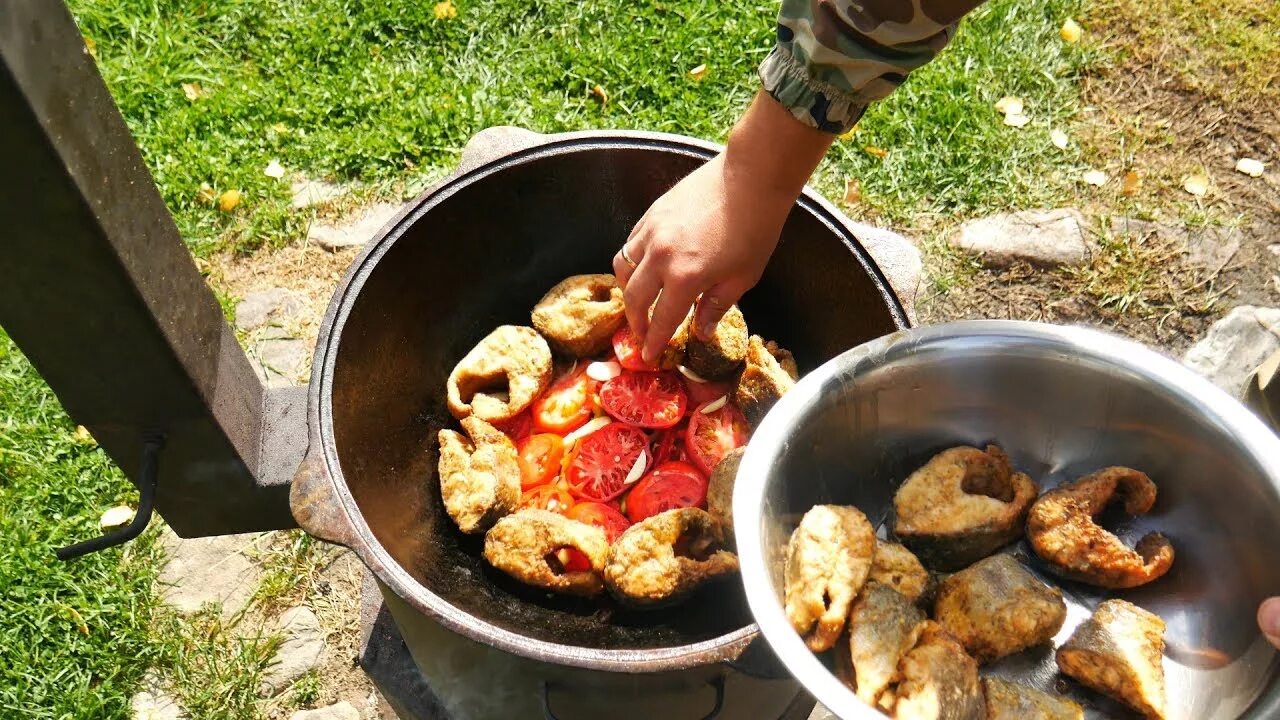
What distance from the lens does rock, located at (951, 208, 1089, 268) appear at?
4211 millimetres

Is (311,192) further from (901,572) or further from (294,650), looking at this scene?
(901,572)

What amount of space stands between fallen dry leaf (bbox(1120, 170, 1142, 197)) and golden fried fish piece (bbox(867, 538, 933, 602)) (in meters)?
3.10

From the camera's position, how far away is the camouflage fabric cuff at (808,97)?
1929mm

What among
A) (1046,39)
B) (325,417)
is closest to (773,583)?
(325,417)

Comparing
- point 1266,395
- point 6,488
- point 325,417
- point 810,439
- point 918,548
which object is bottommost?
point 6,488

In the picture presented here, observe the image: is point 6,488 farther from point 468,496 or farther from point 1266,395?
point 1266,395

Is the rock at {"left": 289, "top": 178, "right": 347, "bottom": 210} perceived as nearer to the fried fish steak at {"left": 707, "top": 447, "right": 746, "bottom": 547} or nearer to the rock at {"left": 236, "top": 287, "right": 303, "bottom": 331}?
the rock at {"left": 236, "top": 287, "right": 303, "bottom": 331}

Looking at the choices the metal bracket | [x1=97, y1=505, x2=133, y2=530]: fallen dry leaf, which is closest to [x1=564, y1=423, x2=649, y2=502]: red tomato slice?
the metal bracket

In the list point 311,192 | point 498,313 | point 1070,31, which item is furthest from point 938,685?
point 1070,31

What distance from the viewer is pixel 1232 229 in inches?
168

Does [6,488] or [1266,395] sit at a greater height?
[1266,395]

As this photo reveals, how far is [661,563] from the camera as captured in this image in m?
2.38

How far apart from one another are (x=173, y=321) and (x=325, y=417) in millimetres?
416

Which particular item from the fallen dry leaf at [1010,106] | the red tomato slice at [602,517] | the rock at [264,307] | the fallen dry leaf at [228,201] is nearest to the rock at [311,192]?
the fallen dry leaf at [228,201]
